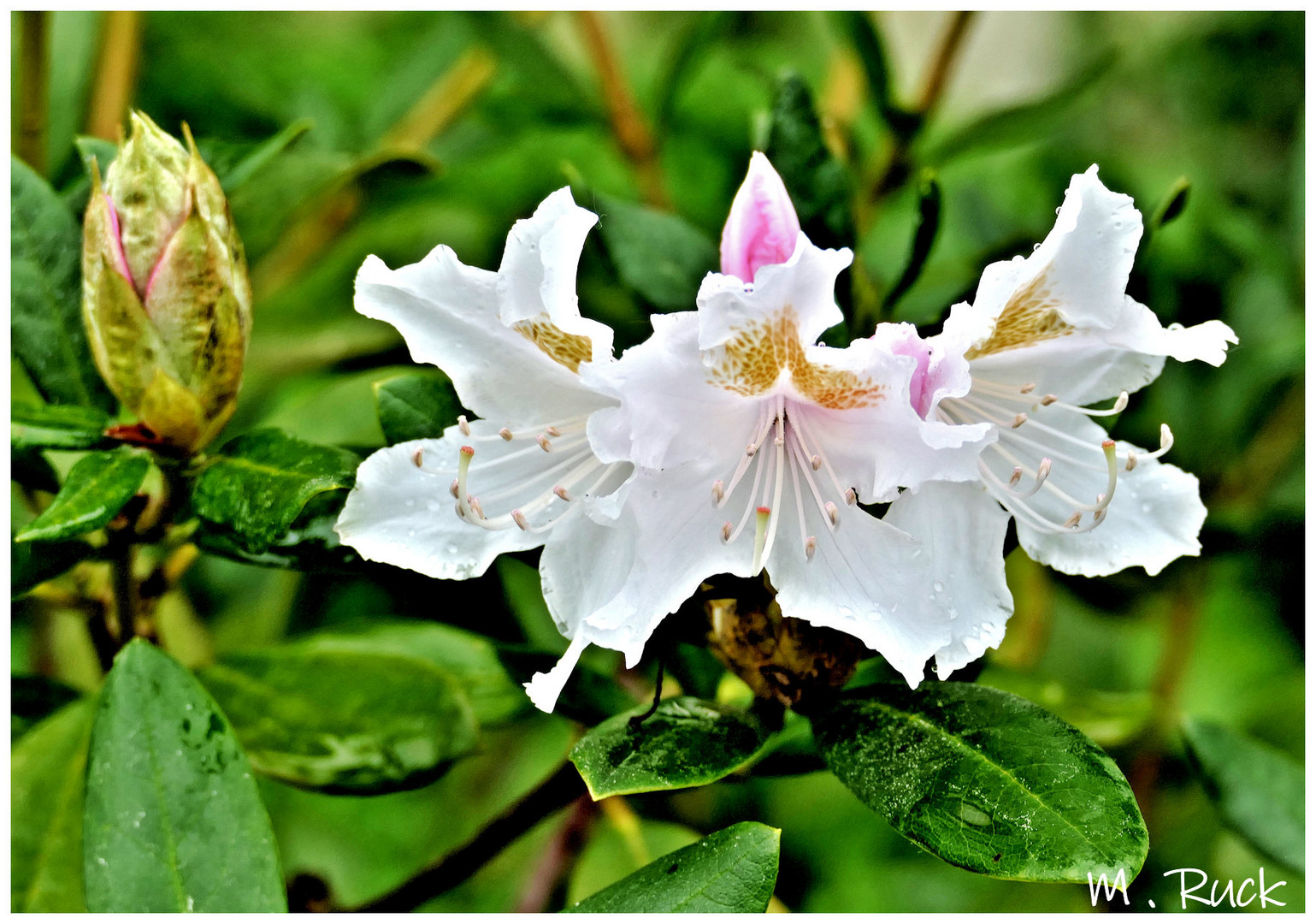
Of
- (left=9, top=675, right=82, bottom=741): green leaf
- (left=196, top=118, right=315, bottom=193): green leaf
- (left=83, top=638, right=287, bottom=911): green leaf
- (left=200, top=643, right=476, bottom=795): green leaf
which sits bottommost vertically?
(left=9, top=675, right=82, bottom=741): green leaf

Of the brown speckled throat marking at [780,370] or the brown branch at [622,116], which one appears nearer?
the brown speckled throat marking at [780,370]

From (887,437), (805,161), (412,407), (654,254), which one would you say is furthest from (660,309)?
(887,437)

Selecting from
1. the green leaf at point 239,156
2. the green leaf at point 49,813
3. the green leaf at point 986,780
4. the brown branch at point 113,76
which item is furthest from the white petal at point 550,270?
the brown branch at point 113,76

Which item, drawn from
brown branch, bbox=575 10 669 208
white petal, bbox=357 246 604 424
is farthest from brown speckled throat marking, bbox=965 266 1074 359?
brown branch, bbox=575 10 669 208

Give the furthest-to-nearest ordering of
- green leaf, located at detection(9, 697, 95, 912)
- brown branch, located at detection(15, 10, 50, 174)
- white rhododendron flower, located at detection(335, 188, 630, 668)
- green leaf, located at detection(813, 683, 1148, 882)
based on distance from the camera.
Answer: brown branch, located at detection(15, 10, 50, 174) → green leaf, located at detection(9, 697, 95, 912) → white rhododendron flower, located at detection(335, 188, 630, 668) → green leaf, located at detection(813, 683, 1148, 882)

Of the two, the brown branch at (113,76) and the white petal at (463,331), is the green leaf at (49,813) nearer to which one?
the white petal at (463,331)

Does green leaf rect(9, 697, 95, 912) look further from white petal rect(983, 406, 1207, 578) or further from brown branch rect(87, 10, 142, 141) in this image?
white petal rect(983, 406, 1207, 578)

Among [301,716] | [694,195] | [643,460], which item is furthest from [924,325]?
[694,195]
